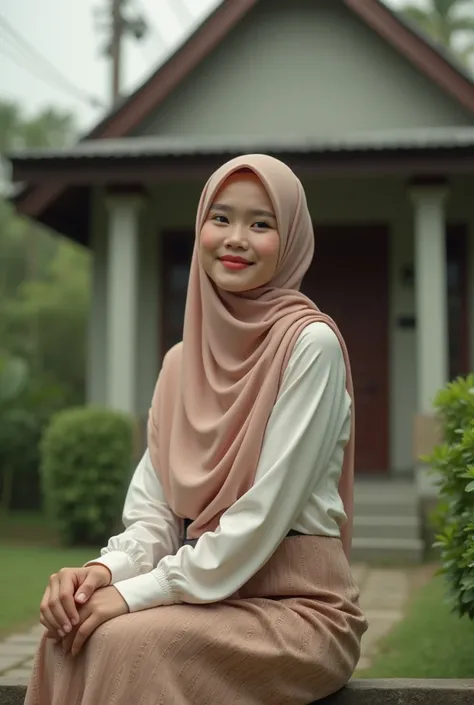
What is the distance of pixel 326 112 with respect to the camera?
11086mm

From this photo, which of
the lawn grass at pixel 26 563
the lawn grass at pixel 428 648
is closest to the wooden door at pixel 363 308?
the lawn grass at pixel 26 563

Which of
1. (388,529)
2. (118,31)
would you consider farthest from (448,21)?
(388,529)

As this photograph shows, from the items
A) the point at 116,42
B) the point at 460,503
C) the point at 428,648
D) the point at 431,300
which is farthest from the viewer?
the point at 116,42

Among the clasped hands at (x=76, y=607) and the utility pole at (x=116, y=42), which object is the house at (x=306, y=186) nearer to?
the utility pole at (x=116, y=42)

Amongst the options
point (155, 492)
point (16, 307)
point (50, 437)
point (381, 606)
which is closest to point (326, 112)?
point (50, 437)

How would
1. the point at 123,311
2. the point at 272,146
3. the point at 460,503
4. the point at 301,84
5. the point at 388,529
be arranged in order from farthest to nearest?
the point at 301,84 → the point at 123,311 → the point at 272,146 → the point at 388,529 → the point at 460,503

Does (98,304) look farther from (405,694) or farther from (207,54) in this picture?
(405,694)

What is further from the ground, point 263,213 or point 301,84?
point 301,84

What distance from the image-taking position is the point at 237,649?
214cm

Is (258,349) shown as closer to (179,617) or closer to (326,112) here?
(179,617)

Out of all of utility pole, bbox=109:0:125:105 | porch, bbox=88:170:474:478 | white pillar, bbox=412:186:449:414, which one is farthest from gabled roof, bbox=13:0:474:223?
utility pole, bbox=109:0:125:105

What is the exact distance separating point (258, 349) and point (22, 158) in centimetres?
762

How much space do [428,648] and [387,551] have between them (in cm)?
393

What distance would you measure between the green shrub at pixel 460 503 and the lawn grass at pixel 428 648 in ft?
0.85
